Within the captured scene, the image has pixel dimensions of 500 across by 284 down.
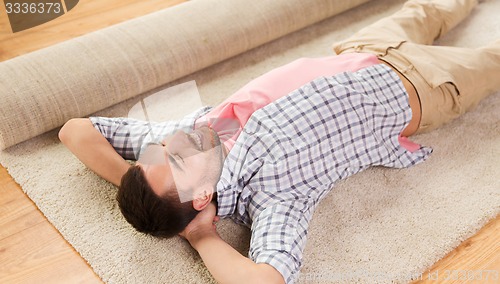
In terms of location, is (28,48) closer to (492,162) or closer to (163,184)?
(163,184)

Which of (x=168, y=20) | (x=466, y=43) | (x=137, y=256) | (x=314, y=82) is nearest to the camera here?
(x=137, y=256)

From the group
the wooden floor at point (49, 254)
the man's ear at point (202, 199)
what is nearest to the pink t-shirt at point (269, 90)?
the man's ear at point (202, 199)

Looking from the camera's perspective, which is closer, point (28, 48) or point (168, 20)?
point (168, 20)

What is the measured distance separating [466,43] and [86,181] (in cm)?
115

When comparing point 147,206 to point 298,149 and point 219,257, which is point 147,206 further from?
point 298,149

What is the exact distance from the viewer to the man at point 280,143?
1020 millimetres

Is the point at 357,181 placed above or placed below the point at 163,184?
below

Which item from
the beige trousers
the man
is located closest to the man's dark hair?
the man

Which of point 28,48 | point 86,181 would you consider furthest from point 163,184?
point 28,48

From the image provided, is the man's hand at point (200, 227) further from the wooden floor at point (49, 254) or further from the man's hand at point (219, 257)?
the wooden floor at point (49, 254)

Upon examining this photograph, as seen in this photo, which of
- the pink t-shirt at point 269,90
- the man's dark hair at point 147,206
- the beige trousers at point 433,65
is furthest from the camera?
the beige trousers at point 433,65

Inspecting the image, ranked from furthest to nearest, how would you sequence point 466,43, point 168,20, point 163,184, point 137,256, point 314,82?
point 466,43, point 168,20, point 314,82, point 137,256, point 163,184

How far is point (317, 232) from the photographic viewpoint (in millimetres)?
1168

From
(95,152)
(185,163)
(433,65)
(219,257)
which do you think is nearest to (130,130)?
(95,152)
